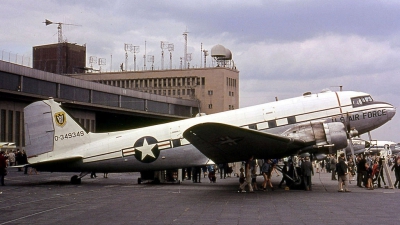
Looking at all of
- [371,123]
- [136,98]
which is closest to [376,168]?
[371,123]

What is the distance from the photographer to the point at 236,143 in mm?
18156

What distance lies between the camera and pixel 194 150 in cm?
2216

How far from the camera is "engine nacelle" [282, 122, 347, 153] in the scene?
19750mm

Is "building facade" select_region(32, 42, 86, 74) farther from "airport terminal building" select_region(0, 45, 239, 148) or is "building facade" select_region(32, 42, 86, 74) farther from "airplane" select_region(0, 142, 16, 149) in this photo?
"airplane" select_region(0, 142, 16, 149)

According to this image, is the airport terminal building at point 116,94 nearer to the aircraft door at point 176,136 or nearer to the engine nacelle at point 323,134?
the aircraft door at point 176,136

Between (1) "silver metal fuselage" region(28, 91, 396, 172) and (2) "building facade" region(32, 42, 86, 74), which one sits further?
(2) "building facade" region(32, 42, 86, 74)

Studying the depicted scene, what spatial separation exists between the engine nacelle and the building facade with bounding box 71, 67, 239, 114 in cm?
6699

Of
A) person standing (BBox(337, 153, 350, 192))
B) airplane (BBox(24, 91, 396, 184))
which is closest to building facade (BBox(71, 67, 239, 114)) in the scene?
airplane (BBox(24, 91, 396, 184))

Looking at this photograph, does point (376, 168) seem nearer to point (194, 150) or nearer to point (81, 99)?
point (194, 150)

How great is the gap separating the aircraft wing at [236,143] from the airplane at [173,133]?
19 centimetres

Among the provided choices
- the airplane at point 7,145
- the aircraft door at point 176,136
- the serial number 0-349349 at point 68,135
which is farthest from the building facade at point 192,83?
the aircraft door at point 176,136

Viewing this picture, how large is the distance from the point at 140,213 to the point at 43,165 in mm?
11332

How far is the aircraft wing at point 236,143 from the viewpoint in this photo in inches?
656

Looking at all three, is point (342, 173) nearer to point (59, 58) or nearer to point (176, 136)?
point (176, 136)
